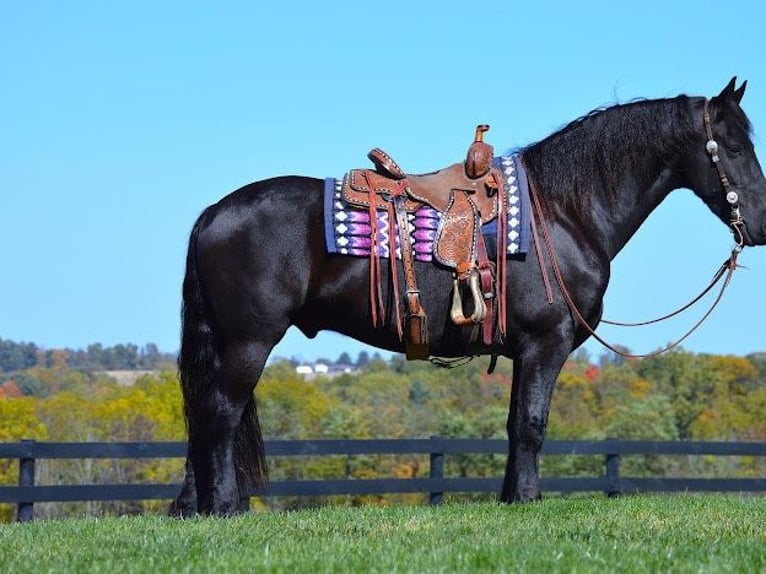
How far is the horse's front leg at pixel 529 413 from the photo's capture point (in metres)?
7.61

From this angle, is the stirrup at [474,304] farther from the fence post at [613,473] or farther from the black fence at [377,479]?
the fence post at [613,473]

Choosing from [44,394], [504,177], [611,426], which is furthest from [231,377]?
[44,394]

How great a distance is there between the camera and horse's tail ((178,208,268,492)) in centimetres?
772

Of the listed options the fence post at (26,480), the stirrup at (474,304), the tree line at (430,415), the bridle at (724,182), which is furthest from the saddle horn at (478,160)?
the tree line at (430,415)

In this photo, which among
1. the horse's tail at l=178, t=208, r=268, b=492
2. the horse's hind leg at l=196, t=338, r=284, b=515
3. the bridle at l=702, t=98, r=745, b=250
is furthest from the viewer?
the bridle at l=702, t=98, r=745, b=250

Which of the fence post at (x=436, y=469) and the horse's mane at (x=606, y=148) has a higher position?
the horse's mane at (x=606, y=148)

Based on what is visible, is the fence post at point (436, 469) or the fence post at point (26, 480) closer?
the fence post at point (26, 480)

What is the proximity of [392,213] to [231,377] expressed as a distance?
4.92 ft

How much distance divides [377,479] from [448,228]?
7.25 m

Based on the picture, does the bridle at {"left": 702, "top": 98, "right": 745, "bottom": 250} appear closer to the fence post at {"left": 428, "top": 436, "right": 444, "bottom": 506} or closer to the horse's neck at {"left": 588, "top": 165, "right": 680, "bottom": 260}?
the horse's neck at {"left": 588, "top": 165, "right": 680, "bottom": 260}

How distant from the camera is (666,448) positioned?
1546 centimetres

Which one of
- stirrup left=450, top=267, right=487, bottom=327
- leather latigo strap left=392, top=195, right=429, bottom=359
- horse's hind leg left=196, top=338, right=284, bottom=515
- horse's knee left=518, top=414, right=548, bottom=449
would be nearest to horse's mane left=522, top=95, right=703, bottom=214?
stirrup left=450, top=267, right=487, bottom=327

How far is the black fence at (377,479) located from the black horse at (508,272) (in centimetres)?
351

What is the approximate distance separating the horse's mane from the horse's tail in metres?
2.37
